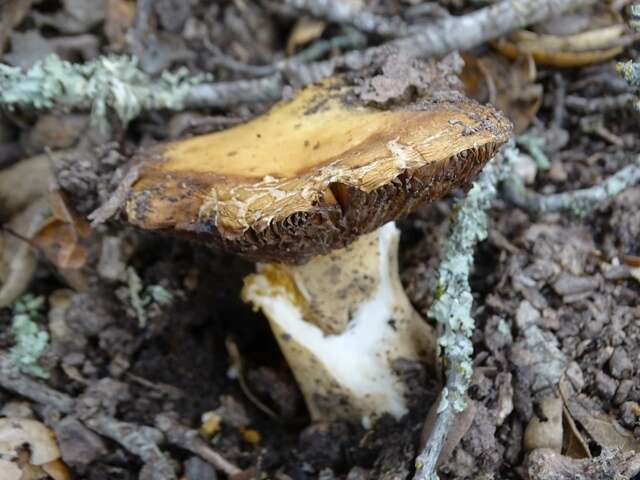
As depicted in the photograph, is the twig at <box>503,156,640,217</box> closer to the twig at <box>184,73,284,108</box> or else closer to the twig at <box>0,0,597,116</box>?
the twig at <box>0,0,597,116</box>

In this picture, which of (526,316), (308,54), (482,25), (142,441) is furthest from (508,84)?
(142,441)

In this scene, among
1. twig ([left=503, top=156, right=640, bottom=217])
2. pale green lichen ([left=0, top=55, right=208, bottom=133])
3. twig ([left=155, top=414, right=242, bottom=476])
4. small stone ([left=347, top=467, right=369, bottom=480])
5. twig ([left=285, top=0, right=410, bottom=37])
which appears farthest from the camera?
twig ([left=285, top=0, right=410, bottom=37])

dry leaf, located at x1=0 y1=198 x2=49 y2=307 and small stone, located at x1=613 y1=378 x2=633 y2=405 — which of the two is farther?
dry leaf, located at x1=0 y1=198 x2=49 y2=307

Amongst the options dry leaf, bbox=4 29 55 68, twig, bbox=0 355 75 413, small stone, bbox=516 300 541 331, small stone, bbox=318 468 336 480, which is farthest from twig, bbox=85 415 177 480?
dry leaf, bbox=4 29 55 68

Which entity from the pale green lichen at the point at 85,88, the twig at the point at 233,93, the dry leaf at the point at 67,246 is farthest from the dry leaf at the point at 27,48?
the dry leaf at the point at 67,246

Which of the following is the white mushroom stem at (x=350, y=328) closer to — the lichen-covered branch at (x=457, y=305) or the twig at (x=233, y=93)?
the lichen-covered branch at (x=457, y=305)

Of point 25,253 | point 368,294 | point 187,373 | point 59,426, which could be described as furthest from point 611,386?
point 25,253
